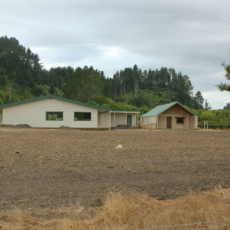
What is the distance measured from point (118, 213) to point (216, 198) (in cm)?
189

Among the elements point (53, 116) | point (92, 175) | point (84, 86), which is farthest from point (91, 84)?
point (92, 175)

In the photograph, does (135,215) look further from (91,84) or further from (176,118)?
(91,84)

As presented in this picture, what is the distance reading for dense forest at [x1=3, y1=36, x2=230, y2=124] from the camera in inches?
2338

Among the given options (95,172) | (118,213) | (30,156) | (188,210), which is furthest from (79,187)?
(30,156)

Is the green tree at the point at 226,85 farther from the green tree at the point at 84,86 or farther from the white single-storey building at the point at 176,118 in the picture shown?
the green tree at the point at 84,86

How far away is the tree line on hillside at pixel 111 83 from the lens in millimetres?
76188

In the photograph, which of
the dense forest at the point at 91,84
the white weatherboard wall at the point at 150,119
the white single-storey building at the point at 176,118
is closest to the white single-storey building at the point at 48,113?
the white weatherboard wall at the point at 150,119

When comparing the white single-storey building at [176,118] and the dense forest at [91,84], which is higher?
the dense forest at [91,84]

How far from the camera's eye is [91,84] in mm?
58938

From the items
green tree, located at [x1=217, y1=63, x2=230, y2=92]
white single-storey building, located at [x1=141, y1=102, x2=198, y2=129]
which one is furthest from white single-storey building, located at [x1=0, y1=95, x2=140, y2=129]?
green tree, located at [x1=217, y1=63, x2=230, y2=92]

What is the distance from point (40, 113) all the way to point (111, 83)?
68.0 m

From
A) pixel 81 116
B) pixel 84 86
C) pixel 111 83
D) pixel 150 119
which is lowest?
pixel 150 119

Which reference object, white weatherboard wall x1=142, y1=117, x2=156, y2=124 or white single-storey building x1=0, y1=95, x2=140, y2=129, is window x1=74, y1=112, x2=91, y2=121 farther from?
white weatherboard wall x1=142, y1=117, x2=156, y2=124

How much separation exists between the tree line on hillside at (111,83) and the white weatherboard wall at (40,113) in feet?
113
